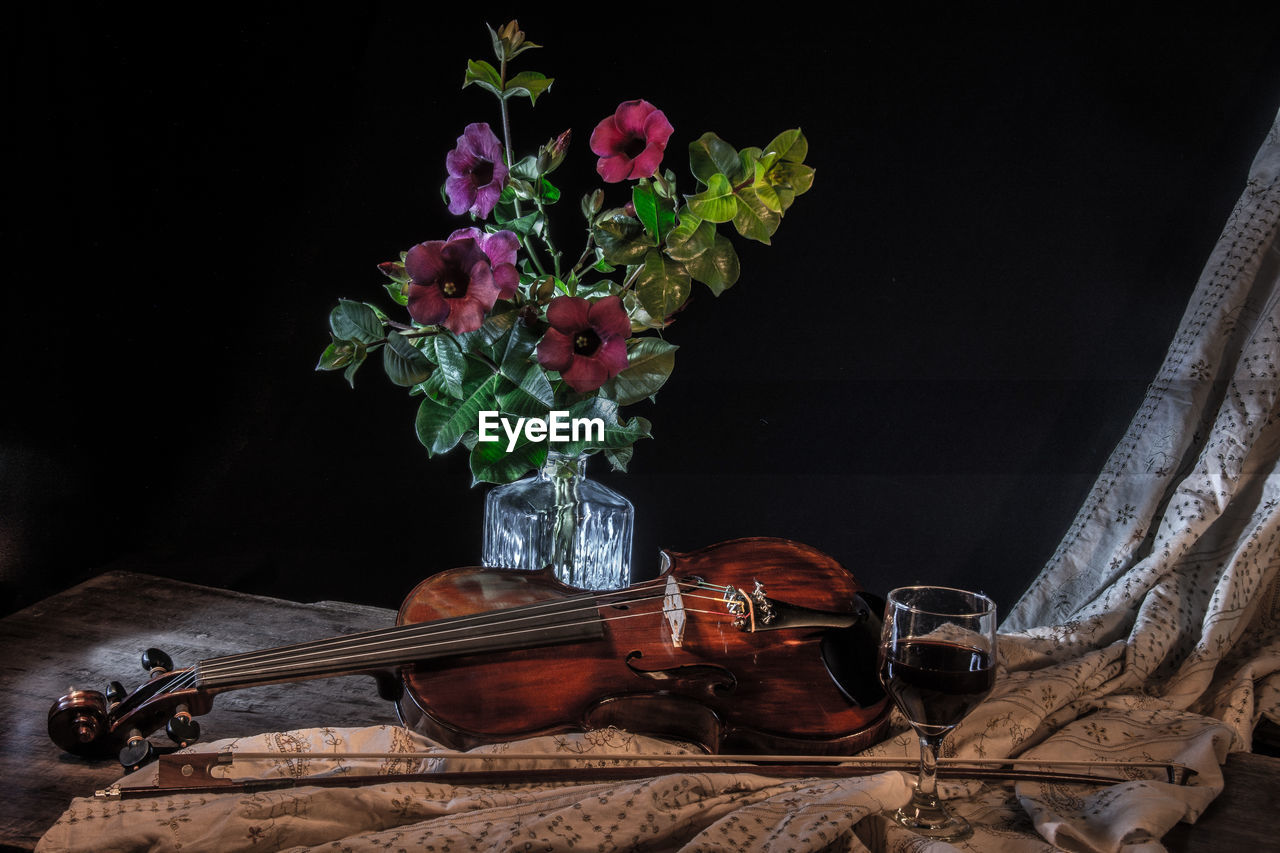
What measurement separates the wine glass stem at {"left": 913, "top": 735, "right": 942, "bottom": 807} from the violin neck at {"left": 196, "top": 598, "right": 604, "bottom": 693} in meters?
0.33

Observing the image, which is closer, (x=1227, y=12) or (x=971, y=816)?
(x=971, y=816)

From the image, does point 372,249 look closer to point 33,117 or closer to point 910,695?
point 33,117

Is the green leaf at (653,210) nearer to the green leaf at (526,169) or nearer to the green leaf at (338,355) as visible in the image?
the green leaf at (526,169)

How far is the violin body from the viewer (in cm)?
98

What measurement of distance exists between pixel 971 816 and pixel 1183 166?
1.01 m

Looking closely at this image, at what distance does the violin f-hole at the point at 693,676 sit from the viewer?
102 centimetres

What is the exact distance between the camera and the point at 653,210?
3.84 feet

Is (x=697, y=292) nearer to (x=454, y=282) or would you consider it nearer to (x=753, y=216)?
(x=753, y=216)

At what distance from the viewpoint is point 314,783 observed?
903 millimetres

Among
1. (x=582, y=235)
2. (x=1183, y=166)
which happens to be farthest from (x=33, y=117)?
(x=1183, y=166)

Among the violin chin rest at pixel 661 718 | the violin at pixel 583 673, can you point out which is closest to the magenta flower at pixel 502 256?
the violin at pixel 583 673

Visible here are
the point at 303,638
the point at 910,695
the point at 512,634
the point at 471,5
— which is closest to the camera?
the point at 910,695

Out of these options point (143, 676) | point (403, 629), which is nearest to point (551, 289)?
point (403, 629)

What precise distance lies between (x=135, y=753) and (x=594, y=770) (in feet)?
1.31
